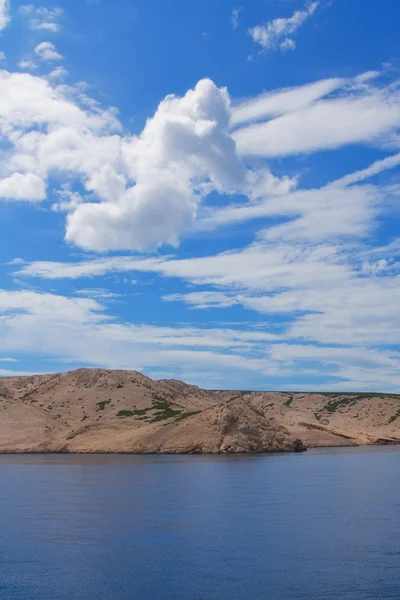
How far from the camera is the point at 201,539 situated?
139 ft

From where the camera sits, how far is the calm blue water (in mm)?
31422

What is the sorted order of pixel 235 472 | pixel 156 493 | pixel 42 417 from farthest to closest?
pixel 42 417
pixel 235 472
pixel 156 493

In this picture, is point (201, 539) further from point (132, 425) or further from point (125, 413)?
point (125, 413)

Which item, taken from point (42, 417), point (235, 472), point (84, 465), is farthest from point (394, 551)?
point (42, 417)

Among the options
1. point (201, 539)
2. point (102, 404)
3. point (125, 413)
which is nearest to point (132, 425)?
point (125, 413)

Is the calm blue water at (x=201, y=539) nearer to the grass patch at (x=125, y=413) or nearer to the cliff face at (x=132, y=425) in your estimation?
the cliff face at (x=132, y=425)

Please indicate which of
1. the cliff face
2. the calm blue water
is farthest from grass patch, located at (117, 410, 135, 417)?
the calm blue water

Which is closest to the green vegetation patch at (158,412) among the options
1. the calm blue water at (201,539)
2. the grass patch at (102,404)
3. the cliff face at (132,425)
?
the cliff face at (132,425)

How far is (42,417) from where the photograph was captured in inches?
6407

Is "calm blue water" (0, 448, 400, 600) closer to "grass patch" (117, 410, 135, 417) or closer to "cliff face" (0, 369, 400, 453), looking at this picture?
"cliff face" (0, 369, 400, 453)

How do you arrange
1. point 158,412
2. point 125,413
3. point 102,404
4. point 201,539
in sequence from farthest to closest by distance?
point 102,404, point 125,413, point 158,412, point 201,539

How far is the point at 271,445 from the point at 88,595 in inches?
4719

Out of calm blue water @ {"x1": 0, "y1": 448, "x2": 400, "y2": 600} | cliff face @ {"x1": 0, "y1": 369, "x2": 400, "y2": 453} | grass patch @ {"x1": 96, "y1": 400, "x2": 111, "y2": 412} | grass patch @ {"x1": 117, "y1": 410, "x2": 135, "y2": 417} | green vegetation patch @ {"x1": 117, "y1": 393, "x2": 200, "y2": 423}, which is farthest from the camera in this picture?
grass patch @ {"x1": 96, "y1": 400, "x2": 111, "y2": 412}

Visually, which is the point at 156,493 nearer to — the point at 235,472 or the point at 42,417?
the point at 235,472
